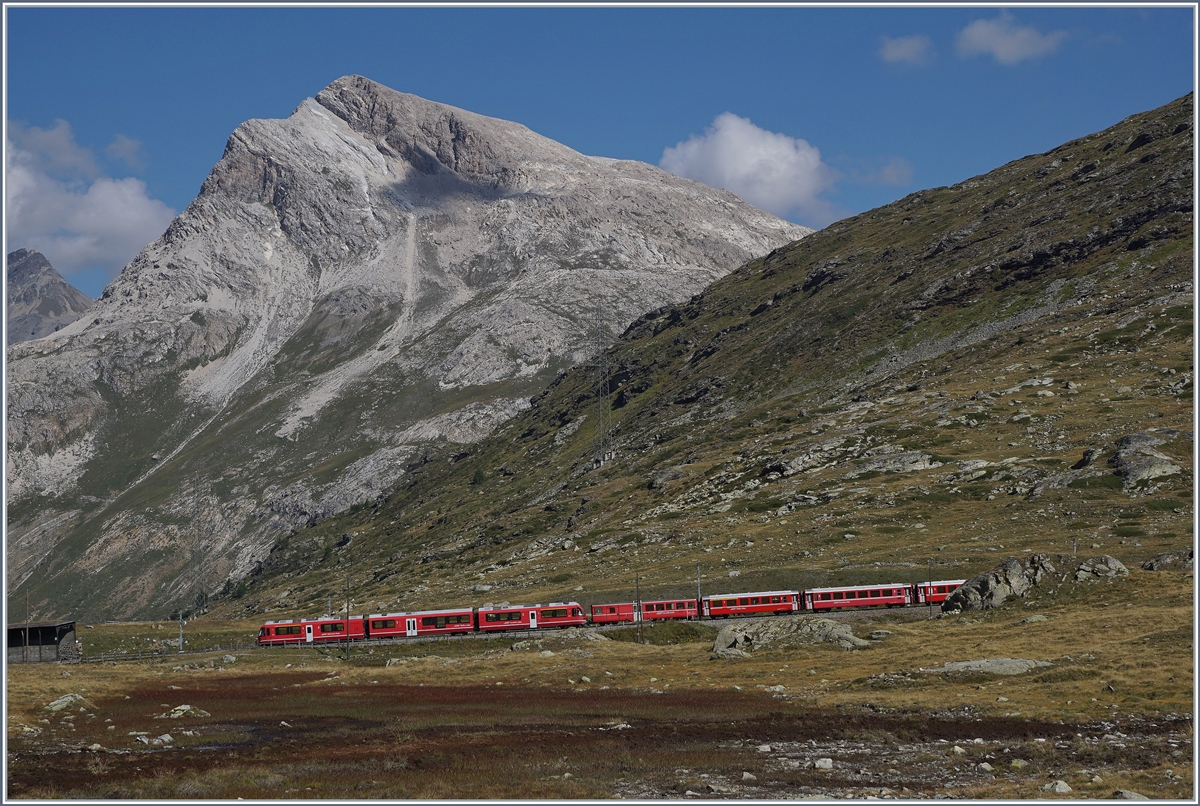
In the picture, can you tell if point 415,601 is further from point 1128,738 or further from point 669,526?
point 1128,738

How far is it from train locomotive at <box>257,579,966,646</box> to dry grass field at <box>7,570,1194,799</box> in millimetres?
19073

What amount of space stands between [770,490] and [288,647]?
281 ft

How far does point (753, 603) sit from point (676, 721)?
60.7 metres

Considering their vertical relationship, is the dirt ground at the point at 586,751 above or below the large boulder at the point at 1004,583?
below

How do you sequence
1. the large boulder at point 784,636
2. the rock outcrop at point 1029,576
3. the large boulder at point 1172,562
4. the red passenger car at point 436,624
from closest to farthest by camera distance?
the large boulder at point 784,636 → the rock outcrop at point 1029,576 → the large boulder at point 1172,562 → the red passenger car at point 436,624

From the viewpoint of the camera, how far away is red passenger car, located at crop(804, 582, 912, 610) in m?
104

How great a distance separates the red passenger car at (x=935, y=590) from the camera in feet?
335

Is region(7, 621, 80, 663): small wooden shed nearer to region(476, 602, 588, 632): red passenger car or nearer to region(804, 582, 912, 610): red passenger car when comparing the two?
region(476, 602, 588, 632): red passenger car

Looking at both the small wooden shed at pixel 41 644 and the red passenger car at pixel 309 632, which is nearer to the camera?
the small wooden shed at pixel 41 644

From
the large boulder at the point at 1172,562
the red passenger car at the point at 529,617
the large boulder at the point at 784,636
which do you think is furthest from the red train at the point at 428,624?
the large boulder at the point at 1172,562

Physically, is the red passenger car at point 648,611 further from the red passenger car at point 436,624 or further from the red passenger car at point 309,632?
the red passenger car at point 309,632

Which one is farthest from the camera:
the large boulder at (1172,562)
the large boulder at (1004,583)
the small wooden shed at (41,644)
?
the small wooden shed at (41,644)

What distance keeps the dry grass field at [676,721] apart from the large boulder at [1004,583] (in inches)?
87.7

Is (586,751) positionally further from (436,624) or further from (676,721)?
(436,624)
